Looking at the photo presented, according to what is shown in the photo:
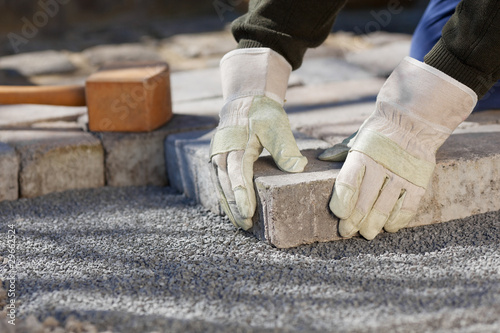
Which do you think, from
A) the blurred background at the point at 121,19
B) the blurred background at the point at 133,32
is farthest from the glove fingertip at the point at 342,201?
the blurred background at the point at 121,19

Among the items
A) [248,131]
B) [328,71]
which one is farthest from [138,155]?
[328,71]

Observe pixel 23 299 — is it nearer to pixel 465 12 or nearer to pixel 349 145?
pixel 349 145

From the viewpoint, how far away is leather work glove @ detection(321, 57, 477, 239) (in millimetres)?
1771

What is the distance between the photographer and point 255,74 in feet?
6.49

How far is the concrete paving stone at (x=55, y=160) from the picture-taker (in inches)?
93.4

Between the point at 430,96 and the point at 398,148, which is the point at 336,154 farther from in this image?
the point at 430,96

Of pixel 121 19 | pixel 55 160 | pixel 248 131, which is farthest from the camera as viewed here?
pixel 121 19

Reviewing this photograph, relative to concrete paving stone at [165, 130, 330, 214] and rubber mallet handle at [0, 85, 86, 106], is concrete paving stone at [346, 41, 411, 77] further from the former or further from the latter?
rubber mallet handle at [0, 85, 86, 106]

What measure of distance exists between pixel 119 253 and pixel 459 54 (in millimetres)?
1209

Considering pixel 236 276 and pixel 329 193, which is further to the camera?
pixel 329 193

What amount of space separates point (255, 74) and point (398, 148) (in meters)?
0.53

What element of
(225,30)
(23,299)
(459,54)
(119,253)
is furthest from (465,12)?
(225,30)

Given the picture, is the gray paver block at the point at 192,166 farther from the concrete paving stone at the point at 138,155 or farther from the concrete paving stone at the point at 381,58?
the concrete paving stone at the point at 381,58

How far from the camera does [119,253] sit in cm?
186
